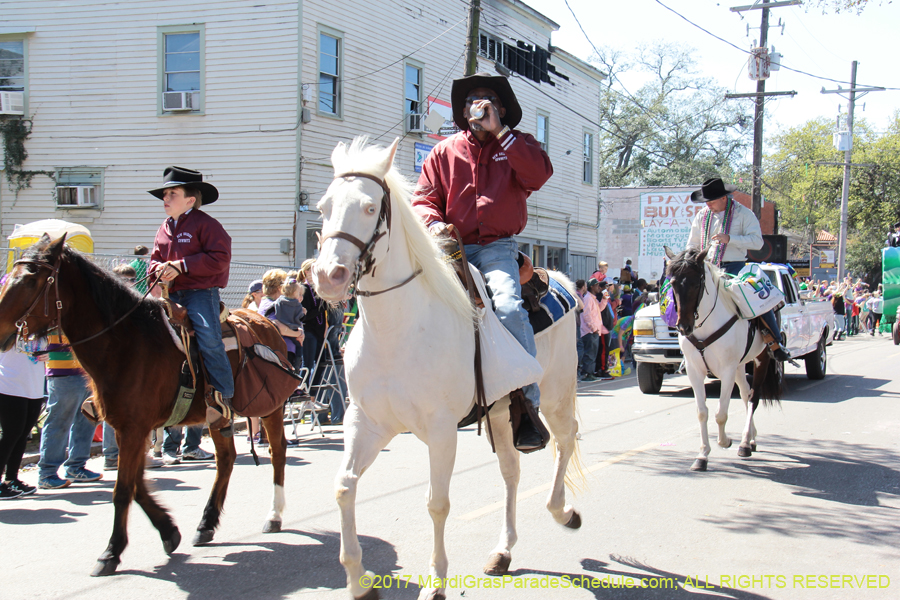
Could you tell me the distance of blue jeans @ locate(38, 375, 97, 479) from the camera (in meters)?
6.64

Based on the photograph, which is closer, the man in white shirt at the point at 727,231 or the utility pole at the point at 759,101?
the man in white shirt at the point at 727,231

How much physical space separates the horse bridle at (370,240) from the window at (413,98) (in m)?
15.4

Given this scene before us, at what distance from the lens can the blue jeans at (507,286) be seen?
4215 mm

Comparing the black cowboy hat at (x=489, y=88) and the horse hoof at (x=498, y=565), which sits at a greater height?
the black cowboy hat at (x=489, y=88)

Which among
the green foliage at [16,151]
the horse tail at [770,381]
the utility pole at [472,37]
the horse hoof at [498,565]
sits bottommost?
the horse hoof at [498,565]

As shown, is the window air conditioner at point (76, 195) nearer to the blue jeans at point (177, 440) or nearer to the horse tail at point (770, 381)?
the blue jeans at point (177, 440)

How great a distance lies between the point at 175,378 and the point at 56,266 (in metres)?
1.07

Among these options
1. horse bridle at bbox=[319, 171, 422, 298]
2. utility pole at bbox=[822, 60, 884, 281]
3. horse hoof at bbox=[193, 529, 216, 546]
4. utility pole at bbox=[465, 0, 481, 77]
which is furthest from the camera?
utility pole at bbox=[822, 60, 884, 281]

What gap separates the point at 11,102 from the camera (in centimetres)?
1681

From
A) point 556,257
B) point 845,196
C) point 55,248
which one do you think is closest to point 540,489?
point 55,248

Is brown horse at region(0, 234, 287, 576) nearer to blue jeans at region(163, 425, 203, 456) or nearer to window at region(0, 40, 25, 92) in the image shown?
blue jeans at region(163, 425, 203, 456)

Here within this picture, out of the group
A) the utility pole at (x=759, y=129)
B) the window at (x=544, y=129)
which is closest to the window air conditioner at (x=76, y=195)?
the window at (x=544, y=129)

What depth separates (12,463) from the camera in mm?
6336

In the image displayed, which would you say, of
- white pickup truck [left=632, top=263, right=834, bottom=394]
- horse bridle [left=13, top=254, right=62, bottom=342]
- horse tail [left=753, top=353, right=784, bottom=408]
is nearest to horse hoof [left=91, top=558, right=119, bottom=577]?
horse bridle [left=13, top=254, right=62, bottom=342]
